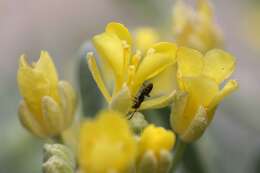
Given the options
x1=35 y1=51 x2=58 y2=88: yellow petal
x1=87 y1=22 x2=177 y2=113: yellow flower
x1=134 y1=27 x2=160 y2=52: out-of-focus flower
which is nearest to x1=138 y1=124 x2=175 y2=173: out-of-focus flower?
x1=87 y1=22 x2=177 y2=113: yellow flower

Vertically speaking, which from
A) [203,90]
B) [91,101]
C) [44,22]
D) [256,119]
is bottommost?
[44,22]

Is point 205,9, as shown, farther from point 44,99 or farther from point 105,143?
point 105,143

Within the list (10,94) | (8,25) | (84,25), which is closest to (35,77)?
(10,94)

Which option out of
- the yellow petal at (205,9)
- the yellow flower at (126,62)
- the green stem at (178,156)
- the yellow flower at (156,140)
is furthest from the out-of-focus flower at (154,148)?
the yellow petal at (205,9)

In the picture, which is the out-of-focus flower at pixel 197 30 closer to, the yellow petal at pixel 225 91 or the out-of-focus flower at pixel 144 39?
the out-of-focus flower at pixel 144 39

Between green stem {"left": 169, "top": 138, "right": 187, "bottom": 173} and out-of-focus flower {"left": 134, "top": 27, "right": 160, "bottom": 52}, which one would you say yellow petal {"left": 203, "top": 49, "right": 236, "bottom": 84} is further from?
out-of-focus flower {"left": 134, "top": 27, "right": 160, "bottom": 52}

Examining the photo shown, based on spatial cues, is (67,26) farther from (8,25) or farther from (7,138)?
(7,138)
